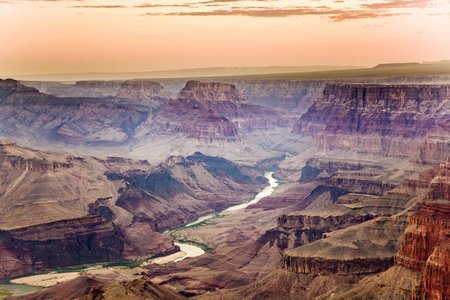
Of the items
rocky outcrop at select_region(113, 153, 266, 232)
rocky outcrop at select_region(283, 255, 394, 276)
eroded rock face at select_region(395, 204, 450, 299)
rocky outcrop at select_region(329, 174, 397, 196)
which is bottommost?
rocky outcrop at select_region(113, 153, 266, 232)

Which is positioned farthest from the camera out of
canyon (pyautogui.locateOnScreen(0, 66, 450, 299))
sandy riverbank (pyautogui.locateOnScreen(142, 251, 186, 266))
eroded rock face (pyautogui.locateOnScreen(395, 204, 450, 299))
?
sandy riverbank (pyautogui.locateOnScreen(142, 251, 186, 266))

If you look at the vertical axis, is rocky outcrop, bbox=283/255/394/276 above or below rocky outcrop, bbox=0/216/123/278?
above

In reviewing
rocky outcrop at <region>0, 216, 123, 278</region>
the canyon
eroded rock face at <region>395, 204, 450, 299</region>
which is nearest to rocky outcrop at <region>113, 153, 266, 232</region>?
the canyon

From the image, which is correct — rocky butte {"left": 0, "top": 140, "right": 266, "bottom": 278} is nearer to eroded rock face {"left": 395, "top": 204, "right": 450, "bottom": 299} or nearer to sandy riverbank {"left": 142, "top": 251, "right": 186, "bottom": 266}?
sandy riverbank {"left": 142, "top": 251, "right": 186, "bottom": 266}

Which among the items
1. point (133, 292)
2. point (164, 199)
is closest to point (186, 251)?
point (164, 199)

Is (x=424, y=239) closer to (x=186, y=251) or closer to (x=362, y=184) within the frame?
(x=186, y=251)

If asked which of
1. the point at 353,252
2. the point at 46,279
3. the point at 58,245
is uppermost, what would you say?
the point at 353,252

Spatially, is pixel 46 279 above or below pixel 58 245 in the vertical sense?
below

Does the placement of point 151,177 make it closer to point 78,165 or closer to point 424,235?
point 78,165

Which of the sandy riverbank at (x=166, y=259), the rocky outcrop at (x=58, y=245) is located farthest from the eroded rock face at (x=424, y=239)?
the rocky outcrop at (x=58, y=245)

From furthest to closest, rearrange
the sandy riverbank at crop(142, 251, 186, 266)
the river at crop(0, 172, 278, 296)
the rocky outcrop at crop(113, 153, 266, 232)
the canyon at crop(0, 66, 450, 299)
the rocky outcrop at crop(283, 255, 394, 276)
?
the rocky outcrop at crop(113, 153, 266, 232) → the sandy riverbank at crop(142, 251, 186, 266) → the river at crop(0, 172, 278, 296) → the rocky outcrop at crop(283, 255, 394, 276) → the canyon at crop(0, 66, 450, 299)

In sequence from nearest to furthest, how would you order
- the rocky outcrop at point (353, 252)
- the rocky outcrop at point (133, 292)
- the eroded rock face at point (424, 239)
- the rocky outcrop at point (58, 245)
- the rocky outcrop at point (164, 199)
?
the eroded rock face at point (424, 239) → the rocky outcrop at point (133, 292) → the rocky outcrop at point (353, 252) → the rocky outcrop at point (58, 245) → the rocky outcrop at point (164, 199)

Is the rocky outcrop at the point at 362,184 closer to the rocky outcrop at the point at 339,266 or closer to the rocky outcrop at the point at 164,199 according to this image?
the rocky outcrop at the point at 164,199
